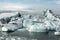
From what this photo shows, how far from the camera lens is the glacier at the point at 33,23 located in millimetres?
12242

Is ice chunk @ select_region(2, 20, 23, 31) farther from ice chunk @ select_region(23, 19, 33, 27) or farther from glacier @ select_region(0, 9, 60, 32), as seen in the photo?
ice chunk @ select_region(23, 19, 33, 27)

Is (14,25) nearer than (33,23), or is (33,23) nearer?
(14,25)

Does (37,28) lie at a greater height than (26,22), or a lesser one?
lesser

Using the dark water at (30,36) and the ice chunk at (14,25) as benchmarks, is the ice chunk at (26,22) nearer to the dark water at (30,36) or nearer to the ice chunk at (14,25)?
the ice chunk at (14,25)

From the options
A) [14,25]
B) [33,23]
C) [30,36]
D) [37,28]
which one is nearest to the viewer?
[30,36]

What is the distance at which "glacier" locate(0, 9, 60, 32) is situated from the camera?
12.2 m

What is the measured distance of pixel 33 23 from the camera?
12.9 metres

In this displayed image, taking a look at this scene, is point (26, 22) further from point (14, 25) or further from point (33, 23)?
point (14, 25)

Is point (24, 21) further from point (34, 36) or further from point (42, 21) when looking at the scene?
point (34, 36)

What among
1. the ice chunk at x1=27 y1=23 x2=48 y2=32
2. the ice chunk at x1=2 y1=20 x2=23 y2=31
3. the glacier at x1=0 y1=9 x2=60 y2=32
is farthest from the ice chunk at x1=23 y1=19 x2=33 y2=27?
the ice chunk at x1=27 y1=23 x2=48 y2=32

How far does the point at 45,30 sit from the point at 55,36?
3.92 feet

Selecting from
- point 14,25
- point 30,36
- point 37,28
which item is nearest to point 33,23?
point 37,28

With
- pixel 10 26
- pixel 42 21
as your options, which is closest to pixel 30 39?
pixel 10 26

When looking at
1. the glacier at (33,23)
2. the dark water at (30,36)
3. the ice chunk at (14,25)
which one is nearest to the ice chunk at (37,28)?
the glacier at (33,23)
